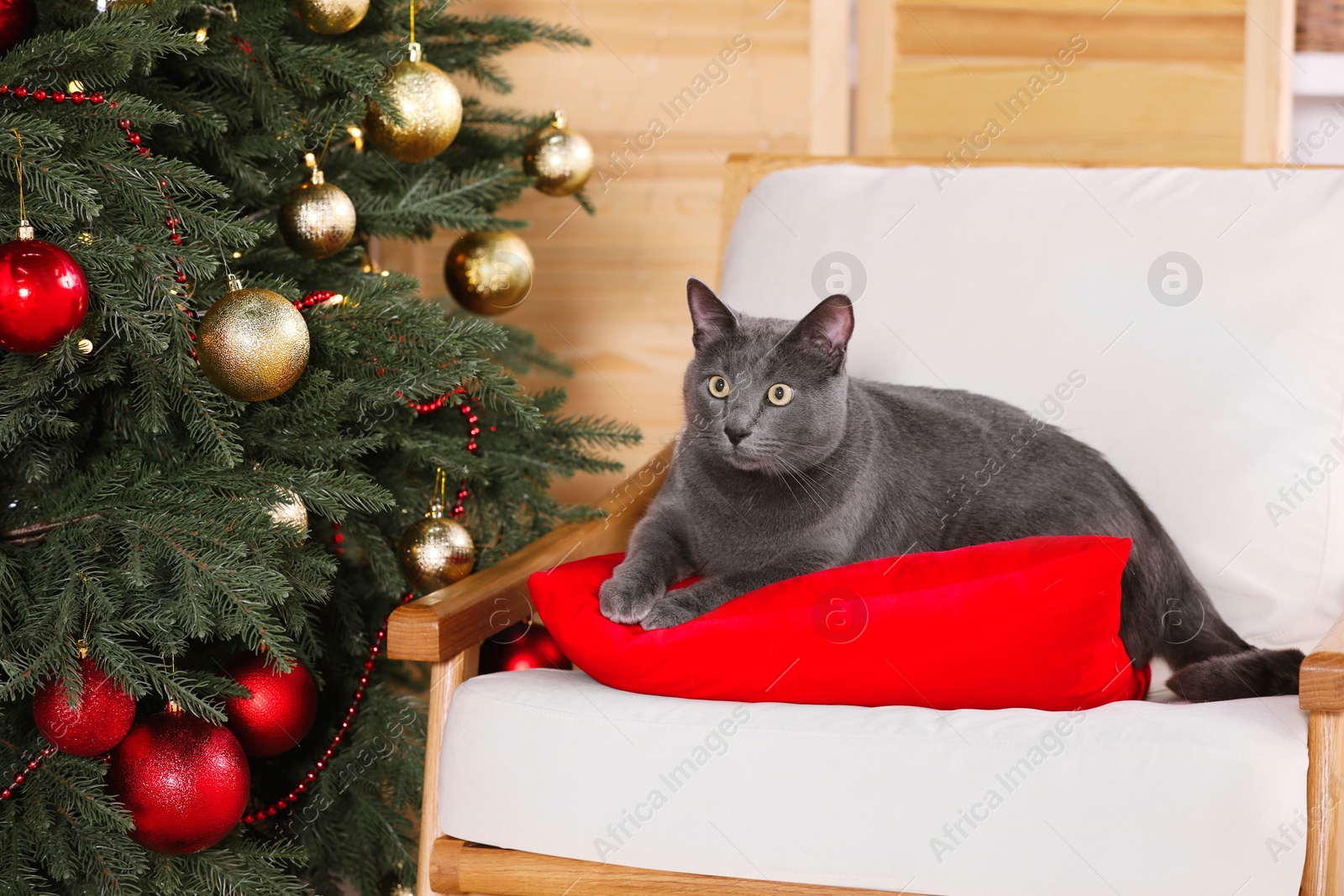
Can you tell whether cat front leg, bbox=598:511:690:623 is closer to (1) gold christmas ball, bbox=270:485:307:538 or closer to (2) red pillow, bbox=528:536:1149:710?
(2) red pillow, bbox=528:536:1149:710

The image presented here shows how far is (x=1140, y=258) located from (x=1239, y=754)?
2.29ft

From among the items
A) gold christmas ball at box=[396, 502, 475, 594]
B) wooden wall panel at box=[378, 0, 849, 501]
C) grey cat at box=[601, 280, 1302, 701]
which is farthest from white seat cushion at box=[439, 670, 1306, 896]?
wooden wall panel at box=[378, 0, 849, 501]

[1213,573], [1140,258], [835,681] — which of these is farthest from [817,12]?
[835,681]

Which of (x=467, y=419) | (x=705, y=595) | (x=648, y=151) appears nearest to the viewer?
(x=705, y=595)

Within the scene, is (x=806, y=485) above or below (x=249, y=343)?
below

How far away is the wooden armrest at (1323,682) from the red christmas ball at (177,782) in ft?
3.32

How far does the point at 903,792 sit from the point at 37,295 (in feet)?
2.85

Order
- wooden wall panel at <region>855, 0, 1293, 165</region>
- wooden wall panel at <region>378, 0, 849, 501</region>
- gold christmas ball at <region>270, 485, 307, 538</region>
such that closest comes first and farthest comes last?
1. gold christmas ball at <region>270, 485, 307, 538</region>
2. wooden wall panel at <region>855, 0, 1293, 165</region>
3. wooden wall panel at <region>378, 0, 849, 501</region>

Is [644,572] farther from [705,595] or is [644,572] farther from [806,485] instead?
[806,485]

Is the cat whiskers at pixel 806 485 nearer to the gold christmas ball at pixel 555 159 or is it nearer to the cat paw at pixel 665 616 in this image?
the cat paw at pixel 665 616

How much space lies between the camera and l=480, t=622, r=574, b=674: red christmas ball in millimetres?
1350

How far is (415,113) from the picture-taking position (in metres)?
1.36

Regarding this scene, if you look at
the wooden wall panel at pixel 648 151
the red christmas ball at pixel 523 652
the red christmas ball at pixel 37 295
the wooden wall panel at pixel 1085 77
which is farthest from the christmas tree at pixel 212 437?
the wooden wall panel at pixel 1085 77

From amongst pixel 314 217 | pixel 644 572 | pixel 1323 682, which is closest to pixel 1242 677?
pixel 1323 682
